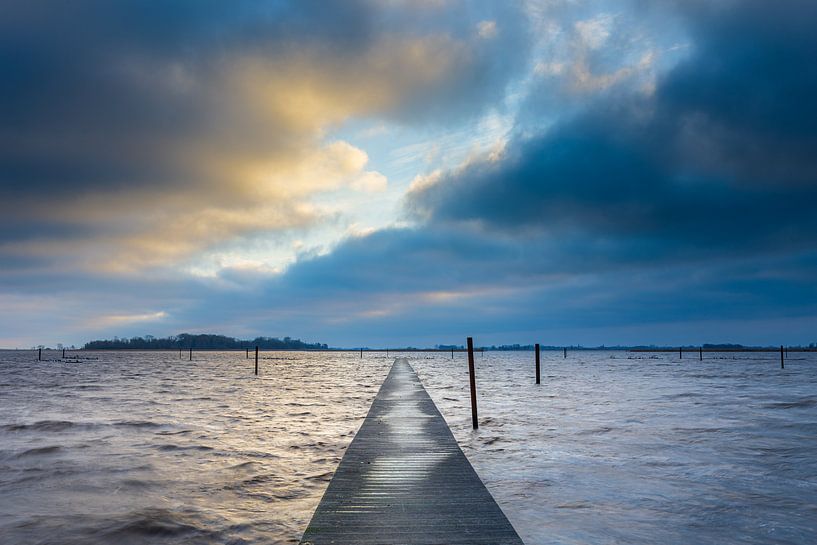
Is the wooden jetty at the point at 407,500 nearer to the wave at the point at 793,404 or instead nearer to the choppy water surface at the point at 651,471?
the choppy water surface at the point at 651,471

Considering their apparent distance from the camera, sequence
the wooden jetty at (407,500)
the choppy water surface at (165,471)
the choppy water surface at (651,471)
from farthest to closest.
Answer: the choppy water surface at (165,471) < the choppy water surface at (651,471) < the wooden jetty at (407,500)

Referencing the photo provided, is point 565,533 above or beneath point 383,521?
beneath

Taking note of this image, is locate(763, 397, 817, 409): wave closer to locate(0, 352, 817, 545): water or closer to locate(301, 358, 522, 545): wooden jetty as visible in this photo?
locate(0, 352, 817, 545): water

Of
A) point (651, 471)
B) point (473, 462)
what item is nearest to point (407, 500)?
point (473, 462)

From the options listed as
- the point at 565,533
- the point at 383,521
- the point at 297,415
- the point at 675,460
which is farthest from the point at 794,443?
the point at 297,415

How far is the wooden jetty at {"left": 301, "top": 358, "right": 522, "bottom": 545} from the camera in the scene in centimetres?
620

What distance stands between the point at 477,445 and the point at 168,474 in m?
7.49

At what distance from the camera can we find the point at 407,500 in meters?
7.56

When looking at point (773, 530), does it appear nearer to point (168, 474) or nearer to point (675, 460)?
point (675, 460)

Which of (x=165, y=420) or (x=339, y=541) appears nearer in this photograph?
(x=339, y=541)

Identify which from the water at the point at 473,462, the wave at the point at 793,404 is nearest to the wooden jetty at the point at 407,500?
the water at the point at 473,462

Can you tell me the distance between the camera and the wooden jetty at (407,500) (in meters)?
6.20

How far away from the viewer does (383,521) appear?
6699 mm

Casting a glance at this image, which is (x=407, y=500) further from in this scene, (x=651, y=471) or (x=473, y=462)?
(x=651, y=471)
